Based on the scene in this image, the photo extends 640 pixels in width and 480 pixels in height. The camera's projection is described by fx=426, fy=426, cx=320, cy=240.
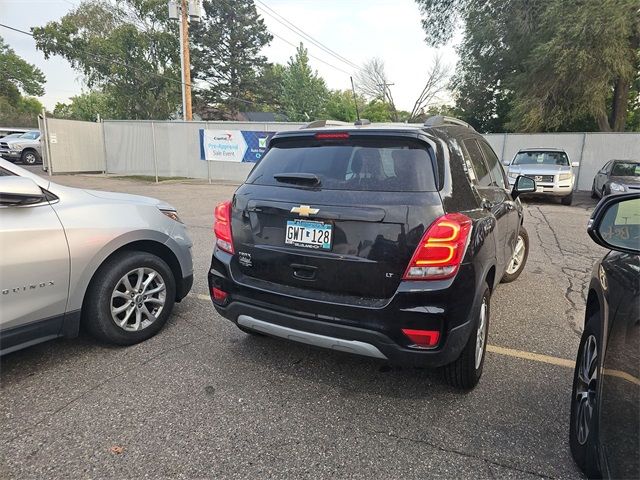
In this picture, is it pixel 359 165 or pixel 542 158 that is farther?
pixel 542 158

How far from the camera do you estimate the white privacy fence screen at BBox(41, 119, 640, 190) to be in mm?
16688

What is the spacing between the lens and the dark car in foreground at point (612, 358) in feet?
4.76

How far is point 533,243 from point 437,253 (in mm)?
6310

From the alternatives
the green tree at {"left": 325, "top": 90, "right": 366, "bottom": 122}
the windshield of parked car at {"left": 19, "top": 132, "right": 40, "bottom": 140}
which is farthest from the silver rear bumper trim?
the green tree at {"left": 325, "top": 90, "right": 366, "bottom": 122}

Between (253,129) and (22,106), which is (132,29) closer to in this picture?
(253,129)

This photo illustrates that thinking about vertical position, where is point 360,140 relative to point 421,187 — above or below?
above

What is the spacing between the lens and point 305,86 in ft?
167

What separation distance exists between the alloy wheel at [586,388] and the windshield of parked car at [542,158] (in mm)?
12894

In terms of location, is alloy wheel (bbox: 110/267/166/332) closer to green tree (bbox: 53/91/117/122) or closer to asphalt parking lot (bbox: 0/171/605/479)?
asphalt parking lot (bbox: 0/171/605/479)

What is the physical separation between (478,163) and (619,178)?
11.8 metres

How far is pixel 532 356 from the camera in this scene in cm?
335

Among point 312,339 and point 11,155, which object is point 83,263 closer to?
point 312,339

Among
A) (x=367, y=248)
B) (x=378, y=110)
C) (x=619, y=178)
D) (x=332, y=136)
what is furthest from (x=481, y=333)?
(x=378, y=110)

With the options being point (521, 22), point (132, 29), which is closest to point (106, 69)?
point (132, 29)
